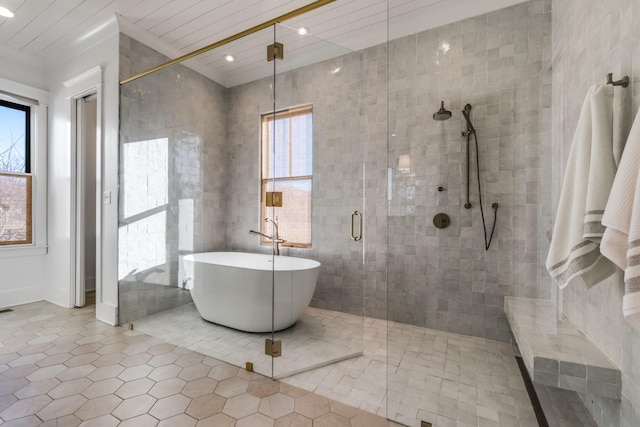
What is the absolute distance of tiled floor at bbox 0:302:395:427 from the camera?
4.90ft

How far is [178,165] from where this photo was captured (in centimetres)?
263

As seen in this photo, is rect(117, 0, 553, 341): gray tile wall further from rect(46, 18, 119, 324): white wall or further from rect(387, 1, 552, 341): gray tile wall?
rect(46, 18, 119, 324): white wall

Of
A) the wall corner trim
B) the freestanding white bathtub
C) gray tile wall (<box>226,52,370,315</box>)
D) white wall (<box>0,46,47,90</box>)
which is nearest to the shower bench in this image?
gray tile wall (<box>226,52,370,315</box>)

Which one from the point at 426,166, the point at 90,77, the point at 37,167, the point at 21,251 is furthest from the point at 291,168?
the point at 21,251


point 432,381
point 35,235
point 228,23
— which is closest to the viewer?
point 432,381

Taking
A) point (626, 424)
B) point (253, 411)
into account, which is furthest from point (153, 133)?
point (626, 424)

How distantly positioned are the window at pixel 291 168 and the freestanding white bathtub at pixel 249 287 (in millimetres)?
218

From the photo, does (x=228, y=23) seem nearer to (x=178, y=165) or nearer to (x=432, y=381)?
(x=178, y=165)

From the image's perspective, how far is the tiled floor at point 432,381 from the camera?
4.83 ft

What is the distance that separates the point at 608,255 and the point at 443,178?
38.3 inches

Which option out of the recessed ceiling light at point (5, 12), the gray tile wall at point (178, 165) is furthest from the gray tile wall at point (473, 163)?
the recessed ceiling light at point (5, 12)

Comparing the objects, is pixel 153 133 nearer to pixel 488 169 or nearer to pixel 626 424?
pixel 488 169

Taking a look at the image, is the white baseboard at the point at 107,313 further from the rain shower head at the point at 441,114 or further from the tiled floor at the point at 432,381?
the rain shower head at the point at 441,114

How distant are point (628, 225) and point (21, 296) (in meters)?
5.02
